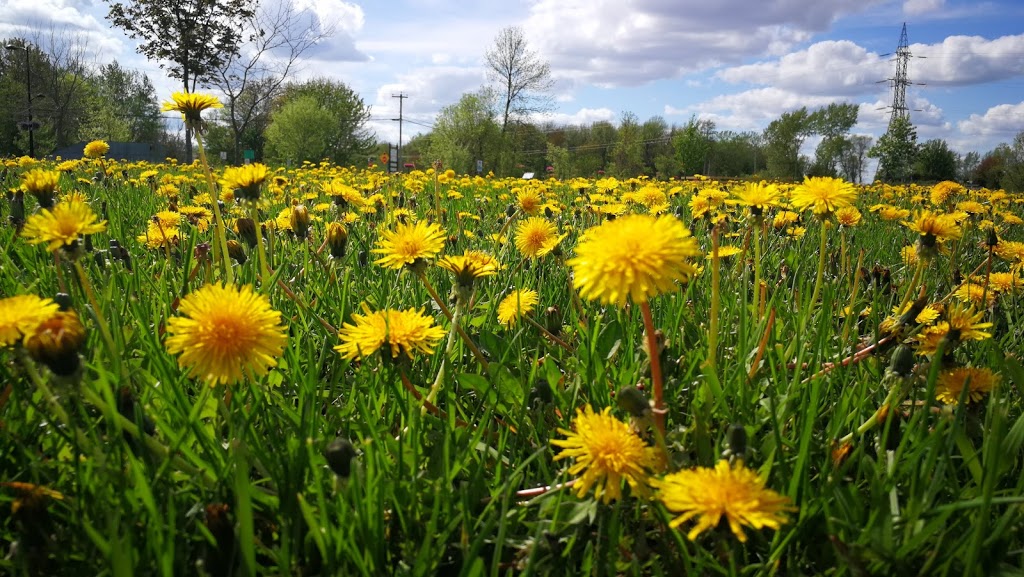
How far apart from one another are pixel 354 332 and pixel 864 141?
6823 cm

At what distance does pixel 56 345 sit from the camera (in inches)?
25.1


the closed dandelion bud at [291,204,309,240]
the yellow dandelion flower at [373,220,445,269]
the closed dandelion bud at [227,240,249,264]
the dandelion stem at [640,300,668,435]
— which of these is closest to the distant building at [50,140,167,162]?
the closed dandelion bud at [227,240,249,264]

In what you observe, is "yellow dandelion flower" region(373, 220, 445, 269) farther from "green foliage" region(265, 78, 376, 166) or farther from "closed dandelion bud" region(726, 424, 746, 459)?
"green foliage" region(265, 78, 376, 166)

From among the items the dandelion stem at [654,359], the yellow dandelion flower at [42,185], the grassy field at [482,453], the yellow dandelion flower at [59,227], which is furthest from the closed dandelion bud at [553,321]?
the yellow dandelion flower at [42,185]

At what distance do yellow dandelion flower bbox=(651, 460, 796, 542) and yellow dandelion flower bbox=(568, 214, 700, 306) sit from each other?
0.68ft

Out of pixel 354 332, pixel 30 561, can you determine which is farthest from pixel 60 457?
pixel 354 332

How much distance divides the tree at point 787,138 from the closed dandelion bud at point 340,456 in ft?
171

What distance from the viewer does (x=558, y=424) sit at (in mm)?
1010

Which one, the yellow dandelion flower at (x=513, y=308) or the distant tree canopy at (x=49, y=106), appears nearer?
the yellow dandelion flower at (x=513, y=308)

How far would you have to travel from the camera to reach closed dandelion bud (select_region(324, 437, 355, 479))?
663 mm

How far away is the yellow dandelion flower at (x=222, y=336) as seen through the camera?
0.72 metres

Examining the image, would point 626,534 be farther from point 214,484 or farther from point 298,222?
point 298,222

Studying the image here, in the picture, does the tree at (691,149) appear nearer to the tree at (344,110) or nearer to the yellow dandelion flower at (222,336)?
the tree at (344,110)

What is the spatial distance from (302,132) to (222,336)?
31.7 meters
